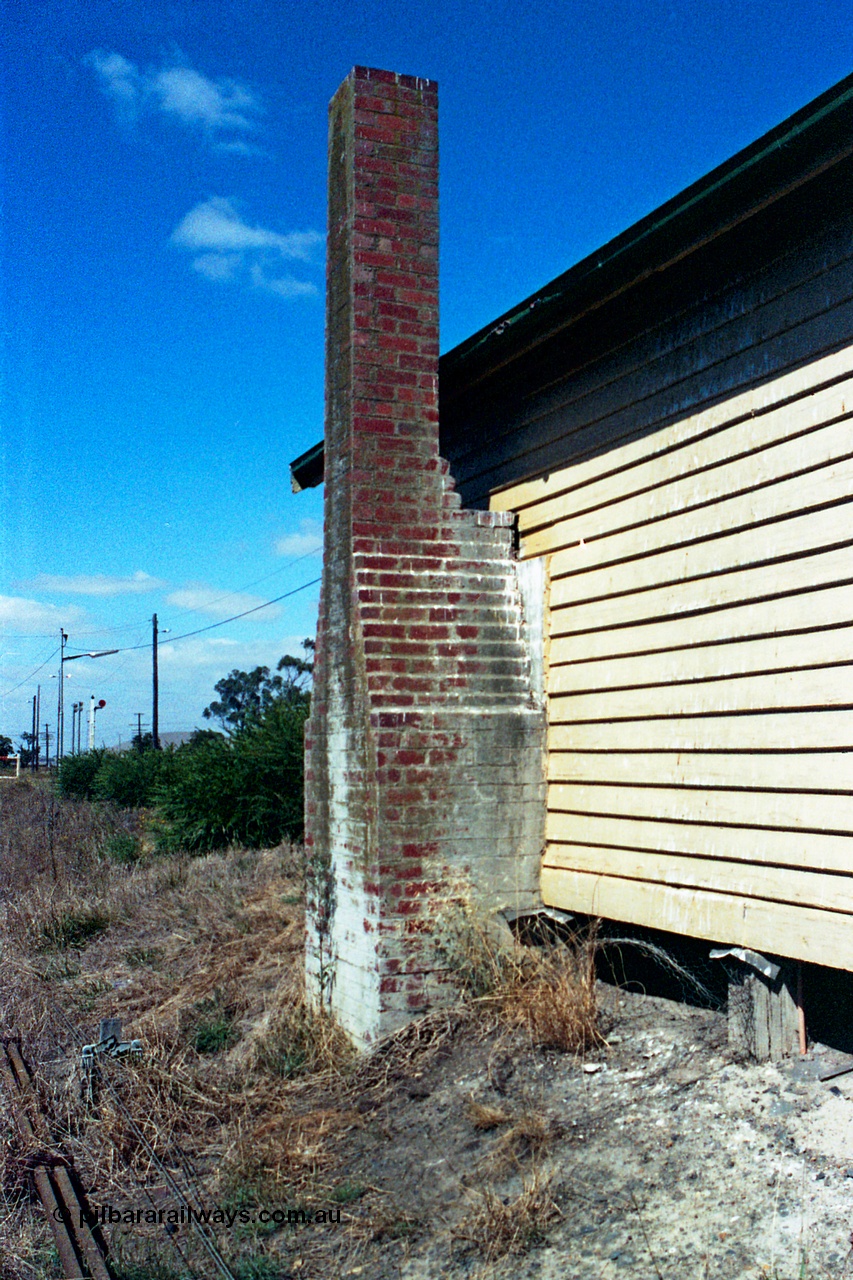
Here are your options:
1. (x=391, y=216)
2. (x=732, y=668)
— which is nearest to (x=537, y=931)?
(x=732, y=668)

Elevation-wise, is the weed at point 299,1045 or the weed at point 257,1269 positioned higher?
the weed at point 299,1045

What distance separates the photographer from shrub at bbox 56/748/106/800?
32625 millimetres

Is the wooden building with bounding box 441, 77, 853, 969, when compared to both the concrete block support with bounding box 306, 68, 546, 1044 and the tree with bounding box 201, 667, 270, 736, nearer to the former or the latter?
the concrete block support with bounding box 306, 68, 546, 1044

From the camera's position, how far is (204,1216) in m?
4.54

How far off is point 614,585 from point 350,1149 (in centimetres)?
316

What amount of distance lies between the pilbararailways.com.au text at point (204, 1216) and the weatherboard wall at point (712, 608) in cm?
212

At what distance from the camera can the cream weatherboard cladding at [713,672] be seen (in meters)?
4.35

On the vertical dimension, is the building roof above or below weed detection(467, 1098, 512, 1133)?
above

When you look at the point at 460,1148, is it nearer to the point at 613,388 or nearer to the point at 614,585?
the point at 614,585

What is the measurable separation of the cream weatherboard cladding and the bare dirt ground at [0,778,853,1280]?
2.20 feet

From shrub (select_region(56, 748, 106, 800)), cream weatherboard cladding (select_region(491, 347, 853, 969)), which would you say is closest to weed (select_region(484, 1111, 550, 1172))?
cream weatherboard cladding (select_region(491, 347, 853, 969))

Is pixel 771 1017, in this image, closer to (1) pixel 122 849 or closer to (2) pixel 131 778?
(1) pixel 122 849

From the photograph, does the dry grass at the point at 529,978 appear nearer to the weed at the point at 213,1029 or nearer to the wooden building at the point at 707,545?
the wooden building at the point at 707,545

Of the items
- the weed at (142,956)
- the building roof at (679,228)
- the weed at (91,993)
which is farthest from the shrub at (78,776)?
the building roof at (679,228)
